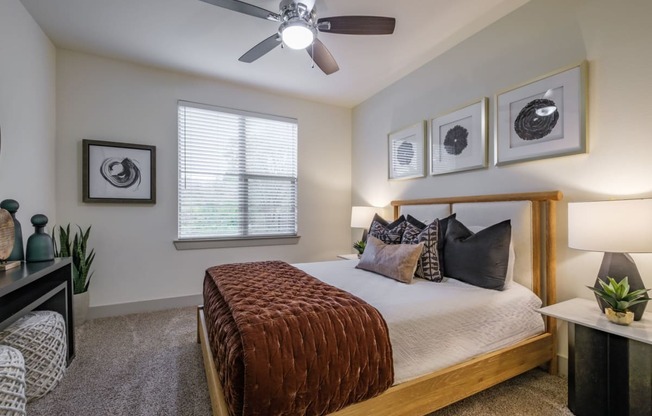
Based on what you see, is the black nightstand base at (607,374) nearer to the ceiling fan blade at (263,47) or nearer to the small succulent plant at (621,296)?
the small succulent plant at (621,296)

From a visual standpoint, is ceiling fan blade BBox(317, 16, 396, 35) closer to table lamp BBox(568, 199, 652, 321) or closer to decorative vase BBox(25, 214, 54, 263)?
table lamp BBox(568, 199, 652, 321)

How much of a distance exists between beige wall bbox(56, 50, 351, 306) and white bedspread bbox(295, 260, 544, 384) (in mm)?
2124

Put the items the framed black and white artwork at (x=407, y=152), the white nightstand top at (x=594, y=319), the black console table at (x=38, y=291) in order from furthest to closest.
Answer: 1. the framed black and white artwork at (x=407, y=152)
2. the black console table at (x=38, y=291)
3. the white nightstand top at (x=594, y=319)

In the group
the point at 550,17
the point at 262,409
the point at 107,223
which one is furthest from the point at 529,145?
the point at 107,223

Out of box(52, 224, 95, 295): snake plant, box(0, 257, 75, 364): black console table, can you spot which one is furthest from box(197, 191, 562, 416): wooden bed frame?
box(52, 224, 95, 295): snake plant

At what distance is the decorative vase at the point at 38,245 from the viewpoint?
1.94 meters

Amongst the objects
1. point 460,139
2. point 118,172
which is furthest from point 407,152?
point 118,172

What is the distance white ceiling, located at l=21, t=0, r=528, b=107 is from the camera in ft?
6.96

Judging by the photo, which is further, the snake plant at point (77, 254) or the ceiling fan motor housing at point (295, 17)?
the snake plant at point (77, 254)

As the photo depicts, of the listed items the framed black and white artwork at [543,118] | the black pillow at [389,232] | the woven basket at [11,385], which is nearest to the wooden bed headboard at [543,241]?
the framed black and white artwork at [543,118]

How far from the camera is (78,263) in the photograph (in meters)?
2.63

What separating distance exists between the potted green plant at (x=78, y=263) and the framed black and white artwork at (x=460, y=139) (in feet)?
11.4

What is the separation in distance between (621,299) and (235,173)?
3.45m

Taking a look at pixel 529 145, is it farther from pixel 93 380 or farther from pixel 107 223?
pixel 107 223
